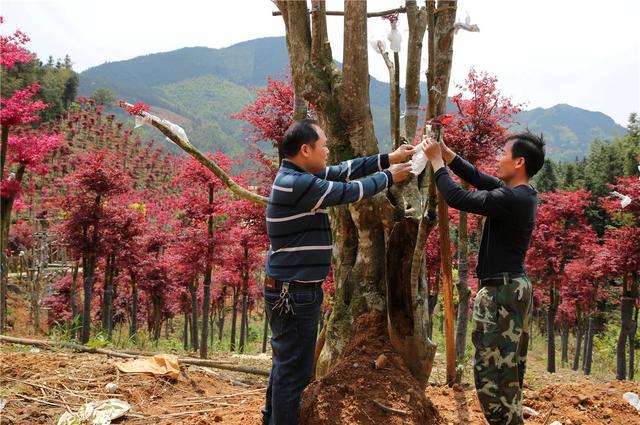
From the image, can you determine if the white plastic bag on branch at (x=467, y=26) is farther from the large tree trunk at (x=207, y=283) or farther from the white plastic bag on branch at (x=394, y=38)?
the large tree trunk at (x=207, y=283)

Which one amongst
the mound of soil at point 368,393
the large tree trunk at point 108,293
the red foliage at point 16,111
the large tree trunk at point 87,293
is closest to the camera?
the mound of soil at point 368,393

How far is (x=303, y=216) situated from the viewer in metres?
2.51

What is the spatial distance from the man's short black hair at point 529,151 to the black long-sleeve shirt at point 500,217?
13 centimetres

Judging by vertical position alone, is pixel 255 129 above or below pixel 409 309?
above

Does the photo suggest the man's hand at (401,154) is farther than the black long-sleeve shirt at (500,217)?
Yes

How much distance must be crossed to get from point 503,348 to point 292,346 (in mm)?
1156

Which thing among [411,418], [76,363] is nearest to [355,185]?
[411,418]

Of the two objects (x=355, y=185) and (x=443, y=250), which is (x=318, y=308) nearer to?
(x=355, y=185)

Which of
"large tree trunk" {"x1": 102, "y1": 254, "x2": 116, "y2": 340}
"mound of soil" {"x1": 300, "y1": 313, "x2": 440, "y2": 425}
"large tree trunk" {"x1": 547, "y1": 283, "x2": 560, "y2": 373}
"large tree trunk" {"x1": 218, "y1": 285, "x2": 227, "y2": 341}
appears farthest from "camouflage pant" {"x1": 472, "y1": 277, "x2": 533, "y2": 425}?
"large tree trunk" {"x1": 218, "y1": 285, "x2": 227, "y2": 341}

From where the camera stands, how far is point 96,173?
895 centimetres

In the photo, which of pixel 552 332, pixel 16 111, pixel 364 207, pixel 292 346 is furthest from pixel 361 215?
pixel 552 332

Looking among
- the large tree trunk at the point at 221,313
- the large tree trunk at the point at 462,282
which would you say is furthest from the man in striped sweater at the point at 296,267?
the large tree trunk at the point at 221,313

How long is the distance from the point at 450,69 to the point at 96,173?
7.96 m

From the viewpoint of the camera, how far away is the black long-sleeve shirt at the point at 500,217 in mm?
2471
